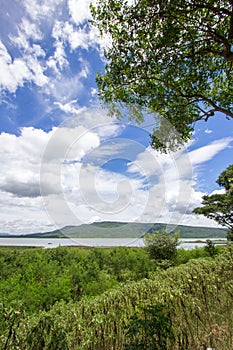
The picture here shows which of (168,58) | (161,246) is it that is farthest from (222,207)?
(168,58)

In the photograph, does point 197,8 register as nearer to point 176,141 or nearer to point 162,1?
point 162,1

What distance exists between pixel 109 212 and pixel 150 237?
487 centimetres

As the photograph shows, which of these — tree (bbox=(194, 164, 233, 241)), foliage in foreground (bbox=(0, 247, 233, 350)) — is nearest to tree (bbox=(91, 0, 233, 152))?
foliage in foreground (bbox=(0, 247, 233, 350))

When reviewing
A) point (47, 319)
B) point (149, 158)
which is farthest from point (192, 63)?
point (47, 319)

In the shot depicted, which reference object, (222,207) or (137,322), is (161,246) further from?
(137,322)

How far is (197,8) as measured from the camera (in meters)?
3.13

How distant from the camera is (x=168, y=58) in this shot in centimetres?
361

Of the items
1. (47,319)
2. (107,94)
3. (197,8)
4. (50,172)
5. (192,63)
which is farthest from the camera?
(50,172)

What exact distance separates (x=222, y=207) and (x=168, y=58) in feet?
36.5

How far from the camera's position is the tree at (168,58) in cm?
320

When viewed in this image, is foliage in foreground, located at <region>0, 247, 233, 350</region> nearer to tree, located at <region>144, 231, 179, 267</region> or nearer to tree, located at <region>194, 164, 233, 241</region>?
tree, located at <region>144, 231, 179, 267</region>

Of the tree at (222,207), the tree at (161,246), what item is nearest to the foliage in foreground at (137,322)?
the tree at (161,246)

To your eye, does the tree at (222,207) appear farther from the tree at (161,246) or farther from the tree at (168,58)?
the tree at (168,58)

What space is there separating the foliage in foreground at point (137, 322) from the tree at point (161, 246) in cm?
632
